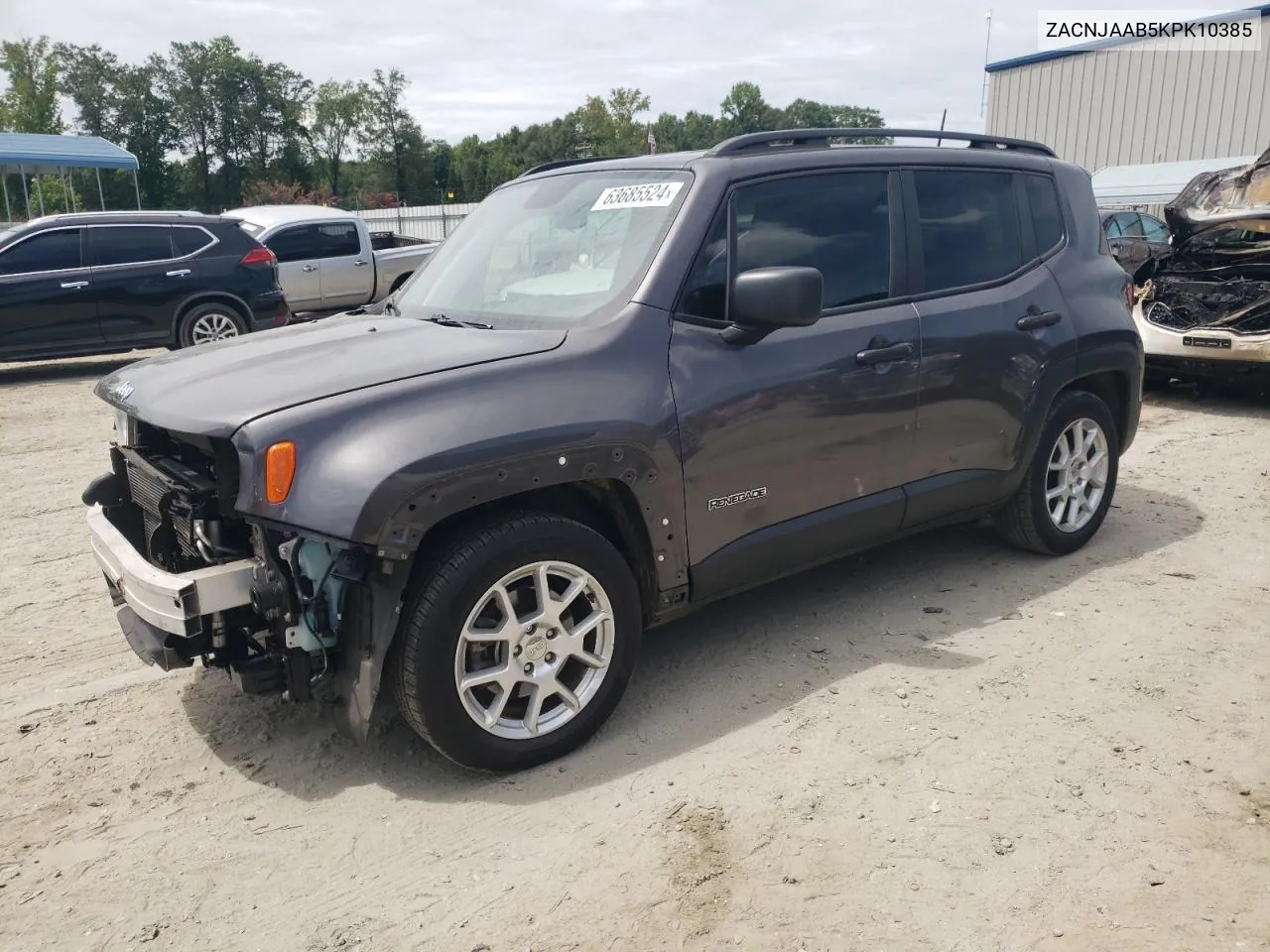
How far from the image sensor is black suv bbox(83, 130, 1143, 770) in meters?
2.95

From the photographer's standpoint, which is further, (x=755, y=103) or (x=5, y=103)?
(x=755, y=103)

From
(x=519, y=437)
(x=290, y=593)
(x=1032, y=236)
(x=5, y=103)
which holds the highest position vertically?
→ (x=5, y=103)

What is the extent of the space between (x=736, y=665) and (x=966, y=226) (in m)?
2.20

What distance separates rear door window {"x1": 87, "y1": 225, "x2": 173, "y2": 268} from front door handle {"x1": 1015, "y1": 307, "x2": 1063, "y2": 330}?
32.6ft

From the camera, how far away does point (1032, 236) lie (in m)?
4.84

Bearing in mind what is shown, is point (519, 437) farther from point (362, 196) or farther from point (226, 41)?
point (226, 41)

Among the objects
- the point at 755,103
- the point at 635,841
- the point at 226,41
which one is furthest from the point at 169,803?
the point at 755,103

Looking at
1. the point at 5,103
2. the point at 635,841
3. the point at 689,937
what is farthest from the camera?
the point at 5,103

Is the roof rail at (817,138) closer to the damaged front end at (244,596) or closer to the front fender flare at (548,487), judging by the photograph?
the front fender flare at (548,487)

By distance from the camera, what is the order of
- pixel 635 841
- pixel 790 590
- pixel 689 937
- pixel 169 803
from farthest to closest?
pixel 790 590
pixel 169 803
pixel 635 841
pixel 689 937

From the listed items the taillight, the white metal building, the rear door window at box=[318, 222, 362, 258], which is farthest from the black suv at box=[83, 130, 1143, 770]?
the white metal building

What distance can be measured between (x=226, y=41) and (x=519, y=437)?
269 feet

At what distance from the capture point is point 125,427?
141 inches

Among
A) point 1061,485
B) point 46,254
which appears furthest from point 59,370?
point 1061,485
